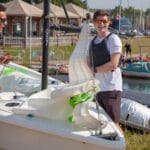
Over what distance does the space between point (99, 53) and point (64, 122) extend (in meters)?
0.94

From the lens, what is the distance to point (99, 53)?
5.63m

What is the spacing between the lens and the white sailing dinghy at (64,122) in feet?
18.7

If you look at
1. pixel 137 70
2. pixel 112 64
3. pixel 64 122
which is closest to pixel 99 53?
pixel 112 64

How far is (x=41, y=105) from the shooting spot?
248 inches

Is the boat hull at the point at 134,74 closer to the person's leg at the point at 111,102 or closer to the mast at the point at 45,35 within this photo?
the mast at the point at 45,35

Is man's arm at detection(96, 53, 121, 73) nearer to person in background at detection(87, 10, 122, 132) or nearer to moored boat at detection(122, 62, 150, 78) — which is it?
person in background at detection(87, 10, 122, 132)

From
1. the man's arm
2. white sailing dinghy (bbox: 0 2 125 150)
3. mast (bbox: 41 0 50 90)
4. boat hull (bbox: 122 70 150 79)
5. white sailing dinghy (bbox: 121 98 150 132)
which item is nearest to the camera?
the man's arm

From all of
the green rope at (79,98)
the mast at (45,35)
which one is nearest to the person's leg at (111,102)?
the green rope at (79,98)

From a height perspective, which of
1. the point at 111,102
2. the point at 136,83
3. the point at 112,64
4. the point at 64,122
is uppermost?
the point at 112,64

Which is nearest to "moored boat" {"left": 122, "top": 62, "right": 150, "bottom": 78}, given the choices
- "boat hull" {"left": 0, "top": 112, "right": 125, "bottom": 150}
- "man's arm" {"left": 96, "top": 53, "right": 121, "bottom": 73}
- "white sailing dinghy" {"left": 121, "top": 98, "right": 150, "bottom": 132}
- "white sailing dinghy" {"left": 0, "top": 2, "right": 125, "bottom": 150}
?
"white sailing dinghy" {"left": 121, "top": 98, "right": 150, "bottom": 132}

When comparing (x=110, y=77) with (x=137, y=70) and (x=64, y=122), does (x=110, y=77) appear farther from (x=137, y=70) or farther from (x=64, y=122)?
(x=137, y=70)

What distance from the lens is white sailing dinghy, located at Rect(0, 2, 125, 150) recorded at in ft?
18.7

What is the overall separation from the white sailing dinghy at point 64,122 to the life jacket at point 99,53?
154 millimetres

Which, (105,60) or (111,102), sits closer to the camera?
(105,60)
